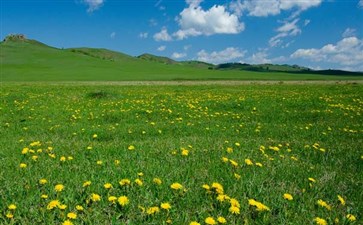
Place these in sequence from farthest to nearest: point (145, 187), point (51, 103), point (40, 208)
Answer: point (51, 103), point (145, 187), point (40, 208)

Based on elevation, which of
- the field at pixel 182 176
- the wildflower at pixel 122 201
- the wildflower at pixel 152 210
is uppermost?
the wildflower at pixel 122 201

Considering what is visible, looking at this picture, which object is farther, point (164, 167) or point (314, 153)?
point (314, 153)

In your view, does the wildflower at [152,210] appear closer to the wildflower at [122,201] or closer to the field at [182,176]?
the field at [182,176]

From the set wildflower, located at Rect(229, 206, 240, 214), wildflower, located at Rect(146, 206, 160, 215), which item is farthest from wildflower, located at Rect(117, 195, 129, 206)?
wildflower, located at Rect(229, 206, 240, 214)

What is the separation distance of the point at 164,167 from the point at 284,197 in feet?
6.80

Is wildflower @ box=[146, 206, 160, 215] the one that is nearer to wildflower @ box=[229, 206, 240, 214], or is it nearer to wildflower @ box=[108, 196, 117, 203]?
wildflower @ box=[108, 196, 117, 203]

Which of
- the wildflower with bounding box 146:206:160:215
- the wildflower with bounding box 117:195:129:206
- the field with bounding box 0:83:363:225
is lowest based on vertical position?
the field with bounding box 0:83:363:225

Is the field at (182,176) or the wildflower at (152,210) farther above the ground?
the wildflower at (152,210)

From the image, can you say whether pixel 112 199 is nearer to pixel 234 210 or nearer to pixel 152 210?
pixel 152 210

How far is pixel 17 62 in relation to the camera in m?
100

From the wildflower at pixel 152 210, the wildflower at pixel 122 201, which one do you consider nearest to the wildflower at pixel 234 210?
the wildflower at pixel 152 210

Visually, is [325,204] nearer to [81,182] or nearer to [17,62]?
[81,182]

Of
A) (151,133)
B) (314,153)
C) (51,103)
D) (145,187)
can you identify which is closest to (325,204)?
(145,187)

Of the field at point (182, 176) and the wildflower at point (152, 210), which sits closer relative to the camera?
the wildflower at point (152, 210)
